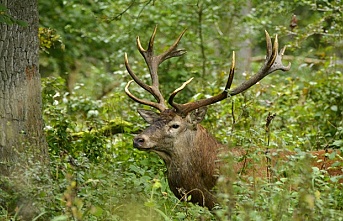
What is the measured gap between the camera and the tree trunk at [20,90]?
22.9ft

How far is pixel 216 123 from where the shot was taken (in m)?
10.1

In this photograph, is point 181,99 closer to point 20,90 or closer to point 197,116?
point 197,116

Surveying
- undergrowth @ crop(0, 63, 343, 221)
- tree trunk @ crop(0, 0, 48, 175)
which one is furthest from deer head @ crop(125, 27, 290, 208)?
tree trunk @ crop(0, 0, 48, 175)

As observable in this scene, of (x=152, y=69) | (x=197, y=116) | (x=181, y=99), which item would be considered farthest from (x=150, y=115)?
(x=181, y=99)

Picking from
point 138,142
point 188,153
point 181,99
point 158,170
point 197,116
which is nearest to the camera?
point 138,142

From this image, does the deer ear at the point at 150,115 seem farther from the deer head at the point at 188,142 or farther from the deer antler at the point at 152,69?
the deer antler at the point at 152,69

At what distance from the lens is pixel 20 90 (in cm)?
712

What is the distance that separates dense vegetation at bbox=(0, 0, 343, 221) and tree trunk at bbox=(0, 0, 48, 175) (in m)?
0.25

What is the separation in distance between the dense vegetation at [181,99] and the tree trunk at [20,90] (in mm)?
247

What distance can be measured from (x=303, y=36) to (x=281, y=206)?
613 cm

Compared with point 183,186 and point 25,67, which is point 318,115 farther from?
point 25,67

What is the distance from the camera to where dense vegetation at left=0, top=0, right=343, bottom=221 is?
5.69m

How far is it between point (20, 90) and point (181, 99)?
4.37 meters

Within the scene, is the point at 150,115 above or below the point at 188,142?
above
